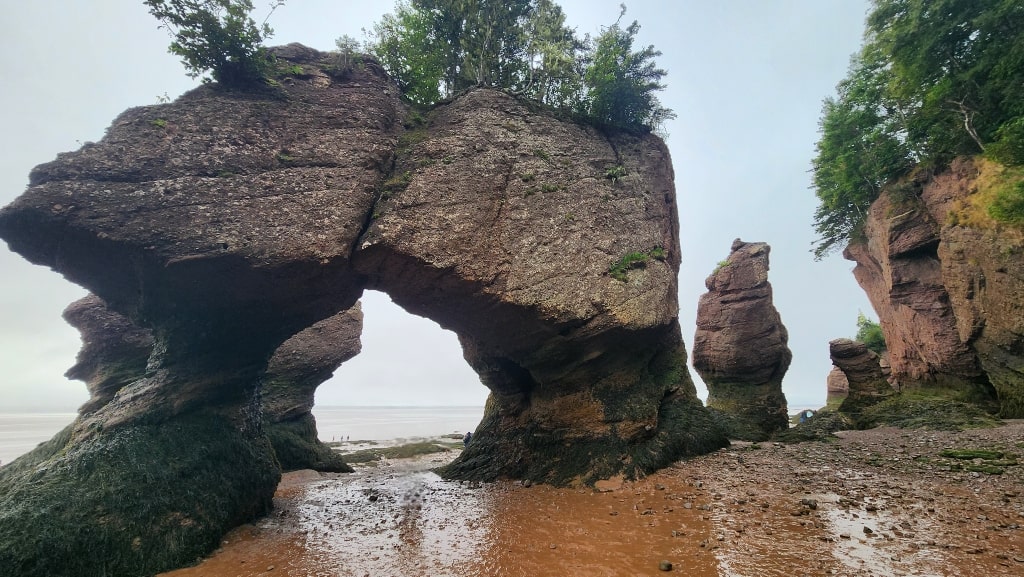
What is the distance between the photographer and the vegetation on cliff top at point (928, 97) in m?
17.6

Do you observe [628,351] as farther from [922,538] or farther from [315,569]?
[315,569]

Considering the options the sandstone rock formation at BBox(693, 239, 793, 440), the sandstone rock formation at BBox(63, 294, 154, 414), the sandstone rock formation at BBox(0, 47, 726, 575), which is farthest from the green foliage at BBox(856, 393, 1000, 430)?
the sandstone rock formation at BBox(63, 294, 154, 414)

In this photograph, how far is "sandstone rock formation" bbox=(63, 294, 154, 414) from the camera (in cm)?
1808

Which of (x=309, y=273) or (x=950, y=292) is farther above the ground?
(x=950, y=292)

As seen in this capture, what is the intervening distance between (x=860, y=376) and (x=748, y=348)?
6.27 metres

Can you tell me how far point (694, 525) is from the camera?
25.4 feet

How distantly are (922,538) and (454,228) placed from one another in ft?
35.4

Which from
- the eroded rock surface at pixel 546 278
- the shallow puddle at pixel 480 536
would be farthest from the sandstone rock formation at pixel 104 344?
the eroded rock surface at pixel 546 278

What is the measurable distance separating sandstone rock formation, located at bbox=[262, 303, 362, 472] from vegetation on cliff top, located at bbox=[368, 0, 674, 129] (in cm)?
1241

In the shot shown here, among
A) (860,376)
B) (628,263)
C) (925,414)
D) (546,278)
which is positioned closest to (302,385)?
(546,278)

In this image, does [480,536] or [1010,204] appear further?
[1010,204]

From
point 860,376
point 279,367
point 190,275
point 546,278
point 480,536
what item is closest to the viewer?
point 480,536

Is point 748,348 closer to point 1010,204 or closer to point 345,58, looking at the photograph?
point 1010,204

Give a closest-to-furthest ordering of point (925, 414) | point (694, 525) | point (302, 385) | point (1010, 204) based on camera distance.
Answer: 1. point (694, 525)
2. point (1010, 204)
3. point (925, 414)
4. point (302, 385)
